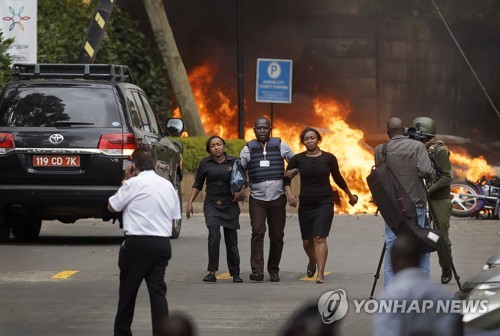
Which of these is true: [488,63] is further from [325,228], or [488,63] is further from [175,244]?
[325,228]

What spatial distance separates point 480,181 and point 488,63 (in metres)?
11.2

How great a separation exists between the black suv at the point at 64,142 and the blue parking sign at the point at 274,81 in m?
8.67

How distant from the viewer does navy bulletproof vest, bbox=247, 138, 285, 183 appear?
14312mm

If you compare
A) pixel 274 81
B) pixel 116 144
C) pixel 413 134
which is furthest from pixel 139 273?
pixel 274 81

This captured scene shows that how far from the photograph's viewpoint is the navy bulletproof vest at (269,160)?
14312 millimetres

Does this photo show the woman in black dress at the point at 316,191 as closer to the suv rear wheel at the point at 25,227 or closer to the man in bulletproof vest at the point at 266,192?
the man in bulletproof vest at the point at 266,192

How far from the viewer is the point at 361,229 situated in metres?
20.6

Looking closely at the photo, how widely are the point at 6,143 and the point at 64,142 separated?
0.70 meters

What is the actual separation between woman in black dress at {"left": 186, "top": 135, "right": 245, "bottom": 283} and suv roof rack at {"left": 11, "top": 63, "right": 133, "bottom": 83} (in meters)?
3.58

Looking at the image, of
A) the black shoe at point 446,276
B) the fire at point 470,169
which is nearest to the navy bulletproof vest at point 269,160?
the black shoe at point 446,276

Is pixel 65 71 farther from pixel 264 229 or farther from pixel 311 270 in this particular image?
pixel 311 270

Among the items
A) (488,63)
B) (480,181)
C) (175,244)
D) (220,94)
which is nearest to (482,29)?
(488,63)

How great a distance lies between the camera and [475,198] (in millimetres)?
22797

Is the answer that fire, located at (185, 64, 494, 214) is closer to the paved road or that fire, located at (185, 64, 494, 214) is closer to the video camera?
the paved road
